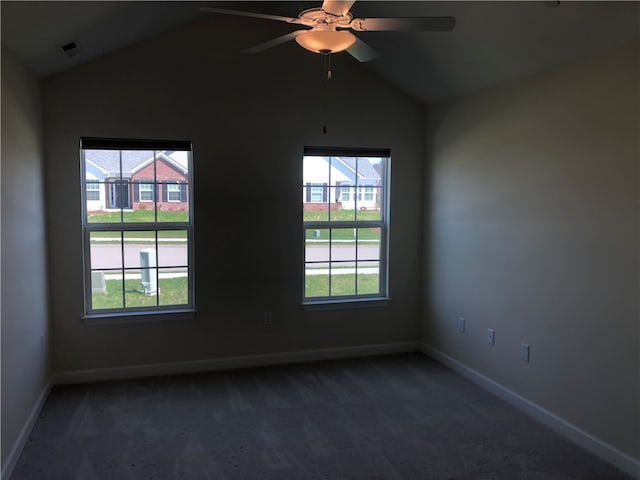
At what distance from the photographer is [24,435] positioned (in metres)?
2.71

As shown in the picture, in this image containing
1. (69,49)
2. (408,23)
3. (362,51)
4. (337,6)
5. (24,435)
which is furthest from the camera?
(69,49)

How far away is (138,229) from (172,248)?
0.31 m

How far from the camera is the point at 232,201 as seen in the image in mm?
3879

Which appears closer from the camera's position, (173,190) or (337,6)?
(337,6)

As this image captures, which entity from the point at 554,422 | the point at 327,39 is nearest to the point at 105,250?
the point at 327,39

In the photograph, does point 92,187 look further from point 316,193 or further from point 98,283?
point 316,193

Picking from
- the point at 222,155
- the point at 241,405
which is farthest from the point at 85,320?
the point at 222,155

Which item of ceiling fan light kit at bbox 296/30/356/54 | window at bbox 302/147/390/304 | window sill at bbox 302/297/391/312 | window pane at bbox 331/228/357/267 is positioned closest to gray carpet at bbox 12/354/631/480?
window sill at bbox 302/297/391/312

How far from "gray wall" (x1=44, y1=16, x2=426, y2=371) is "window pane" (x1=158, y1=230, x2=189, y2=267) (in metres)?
0.14

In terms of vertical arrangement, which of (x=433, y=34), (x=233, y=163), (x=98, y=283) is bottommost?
(x=98, y=283)

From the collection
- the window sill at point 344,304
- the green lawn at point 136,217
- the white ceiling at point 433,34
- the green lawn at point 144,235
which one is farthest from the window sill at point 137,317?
the white ceiling at point 433,34

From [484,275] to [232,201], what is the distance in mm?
2120

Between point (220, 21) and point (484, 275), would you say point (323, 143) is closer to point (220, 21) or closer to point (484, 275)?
point (220, 21)

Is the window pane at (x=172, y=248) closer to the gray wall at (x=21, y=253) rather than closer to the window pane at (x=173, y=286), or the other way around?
the window pane at (x=173, y=286)
